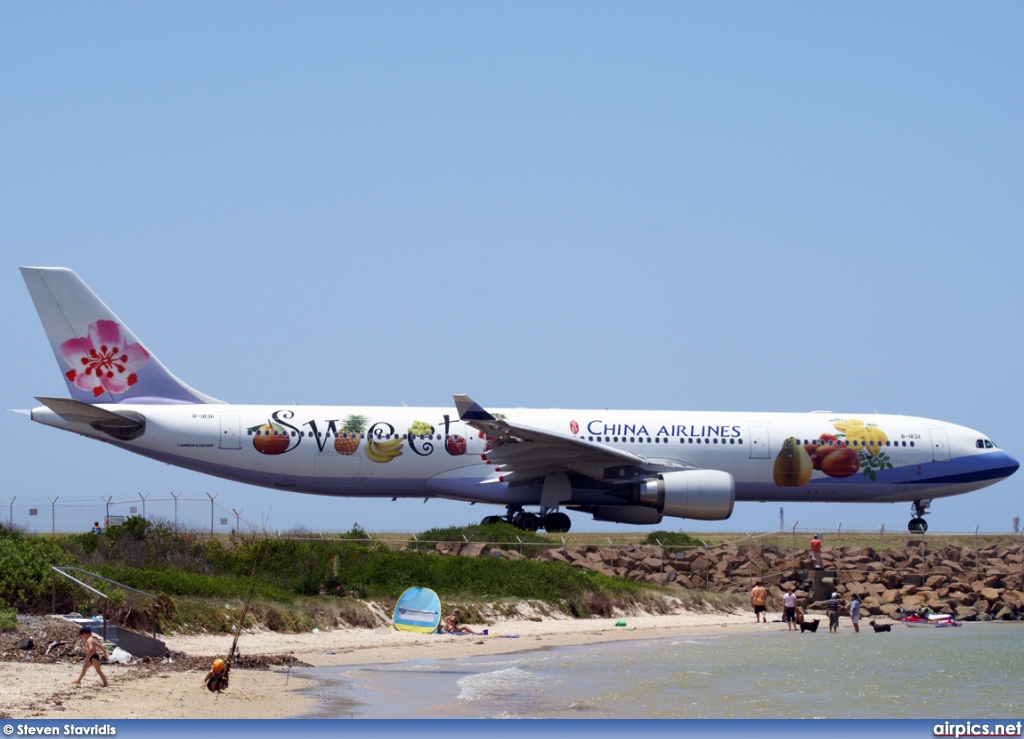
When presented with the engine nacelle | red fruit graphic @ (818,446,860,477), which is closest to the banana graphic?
the engine nacelle

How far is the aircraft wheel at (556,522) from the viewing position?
98.1 feet

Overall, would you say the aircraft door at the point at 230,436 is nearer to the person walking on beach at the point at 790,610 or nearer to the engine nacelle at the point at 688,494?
the engine nacelle at the point at 688,494

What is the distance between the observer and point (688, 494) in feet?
91.6

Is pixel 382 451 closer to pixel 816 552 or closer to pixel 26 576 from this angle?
pixel 816 552

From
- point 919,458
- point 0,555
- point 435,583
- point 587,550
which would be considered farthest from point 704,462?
point 0,555

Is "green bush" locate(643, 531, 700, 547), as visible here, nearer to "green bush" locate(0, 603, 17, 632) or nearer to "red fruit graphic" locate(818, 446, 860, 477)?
"red fruit graphic" locate(818, 446, 860, 477)

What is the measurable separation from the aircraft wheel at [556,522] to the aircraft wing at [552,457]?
4.44 ft

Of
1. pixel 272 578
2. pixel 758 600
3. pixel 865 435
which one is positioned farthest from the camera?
pixel 865 435

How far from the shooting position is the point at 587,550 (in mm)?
30438

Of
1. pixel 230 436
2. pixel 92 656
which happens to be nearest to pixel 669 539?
pixel 230 436

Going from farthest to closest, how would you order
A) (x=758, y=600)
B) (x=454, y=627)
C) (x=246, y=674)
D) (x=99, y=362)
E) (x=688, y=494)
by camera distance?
(x=99, y=362), (x=688, y=494), (x=758, y=600), (x=454, y=627), (x=246, y=674)

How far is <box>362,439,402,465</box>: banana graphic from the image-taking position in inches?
1128

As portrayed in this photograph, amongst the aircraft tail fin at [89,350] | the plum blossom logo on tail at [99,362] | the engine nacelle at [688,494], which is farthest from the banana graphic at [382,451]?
the plum blossom logo on tail at [99,362]

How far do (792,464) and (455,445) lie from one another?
8075mm
